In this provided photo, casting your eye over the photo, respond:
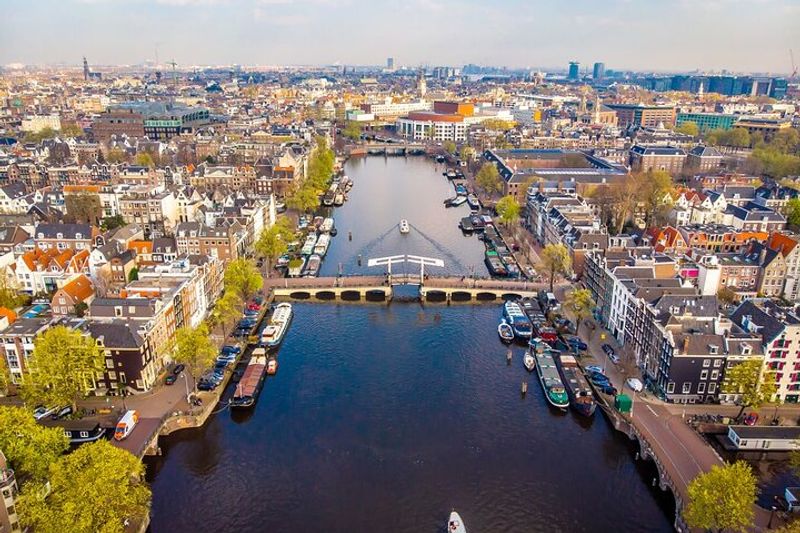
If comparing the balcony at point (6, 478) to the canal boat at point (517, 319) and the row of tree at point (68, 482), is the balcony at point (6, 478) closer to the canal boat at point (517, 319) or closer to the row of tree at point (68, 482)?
the row of tree at point (68, 482)

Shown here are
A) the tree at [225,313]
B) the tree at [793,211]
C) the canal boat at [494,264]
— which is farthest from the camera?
the tree at [793,211]

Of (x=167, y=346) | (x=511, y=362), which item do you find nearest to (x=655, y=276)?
(x=511, y=362)

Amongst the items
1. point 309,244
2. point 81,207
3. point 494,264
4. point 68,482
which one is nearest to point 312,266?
point 309,244

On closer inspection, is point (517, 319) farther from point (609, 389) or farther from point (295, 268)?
point (295, 268)

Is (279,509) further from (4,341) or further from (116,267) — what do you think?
(116,267)

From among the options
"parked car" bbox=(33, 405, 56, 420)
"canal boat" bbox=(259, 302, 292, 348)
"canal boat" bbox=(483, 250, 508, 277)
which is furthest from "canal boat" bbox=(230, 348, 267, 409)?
"canal boat" bbox=(483, 250, 508, 277)

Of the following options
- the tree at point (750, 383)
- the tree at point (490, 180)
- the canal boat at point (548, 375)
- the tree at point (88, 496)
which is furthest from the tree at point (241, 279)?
the tree at point (490, 180)
